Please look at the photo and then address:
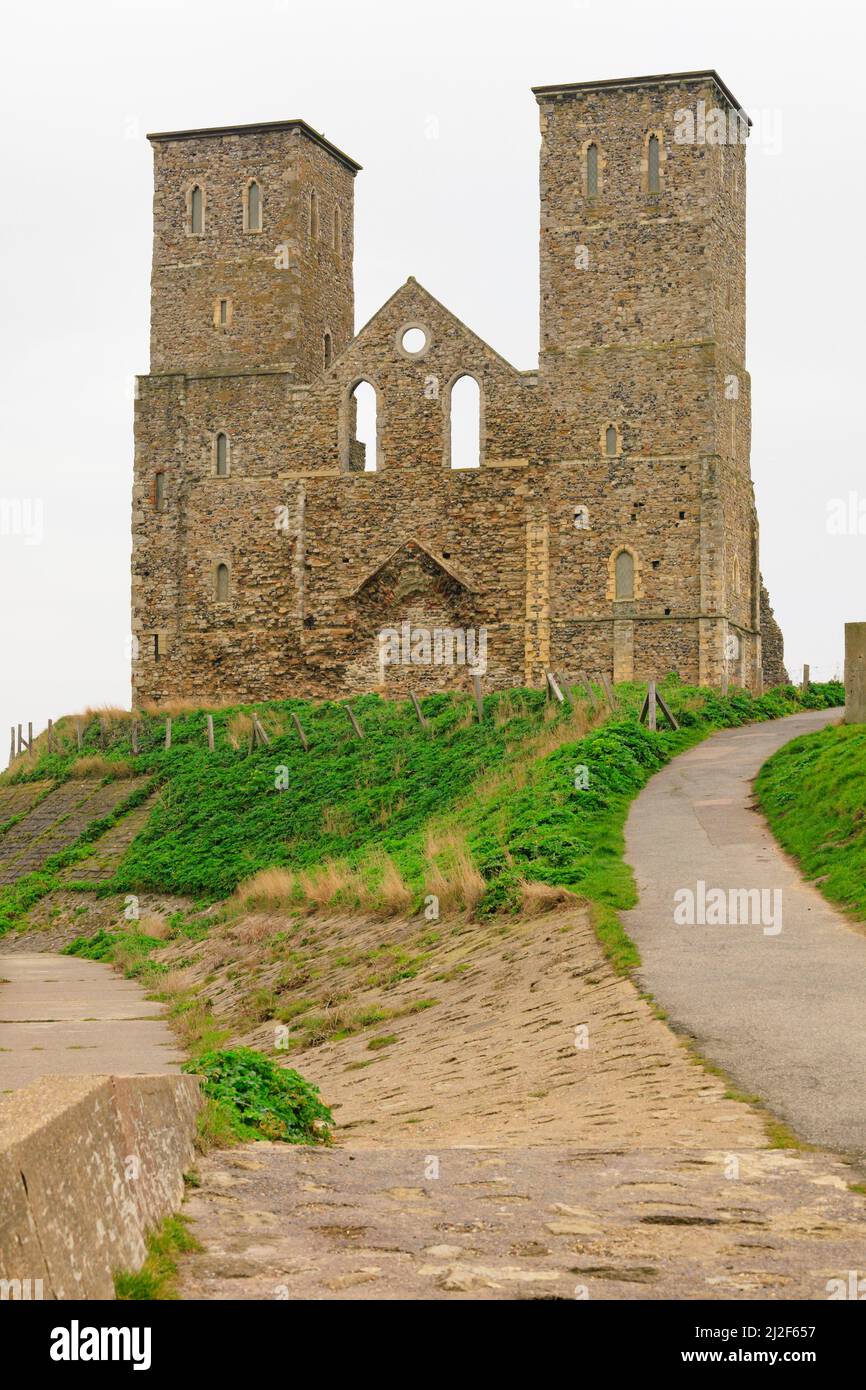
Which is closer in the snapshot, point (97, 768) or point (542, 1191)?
point (542, 1191)

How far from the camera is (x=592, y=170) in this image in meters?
46.3

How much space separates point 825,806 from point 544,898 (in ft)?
16.1

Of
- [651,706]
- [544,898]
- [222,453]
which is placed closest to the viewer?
[544,898]

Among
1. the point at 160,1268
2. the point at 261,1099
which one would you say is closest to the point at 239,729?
the point at 261,1099

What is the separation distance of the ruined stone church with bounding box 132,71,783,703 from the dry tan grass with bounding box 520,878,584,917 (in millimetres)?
24679

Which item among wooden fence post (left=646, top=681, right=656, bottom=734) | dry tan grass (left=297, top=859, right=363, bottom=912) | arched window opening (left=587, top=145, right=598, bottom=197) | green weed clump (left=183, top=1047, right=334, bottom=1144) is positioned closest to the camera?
green weed clump (left=183, top=1047, right=334, bottom=1144)

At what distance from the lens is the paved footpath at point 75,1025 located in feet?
58.0

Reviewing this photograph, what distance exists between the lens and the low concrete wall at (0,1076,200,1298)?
19.9 ft

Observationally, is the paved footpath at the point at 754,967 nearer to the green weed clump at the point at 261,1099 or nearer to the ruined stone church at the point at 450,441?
the green weed clump at the point at 261,1099

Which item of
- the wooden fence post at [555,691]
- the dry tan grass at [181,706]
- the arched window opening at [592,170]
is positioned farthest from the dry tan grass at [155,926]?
the arched window opening at [592,170]

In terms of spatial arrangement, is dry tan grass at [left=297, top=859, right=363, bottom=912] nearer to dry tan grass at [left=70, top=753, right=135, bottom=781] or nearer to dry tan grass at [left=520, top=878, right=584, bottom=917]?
dry tan grass at [left=520, top=878, right=584, bottom=917]

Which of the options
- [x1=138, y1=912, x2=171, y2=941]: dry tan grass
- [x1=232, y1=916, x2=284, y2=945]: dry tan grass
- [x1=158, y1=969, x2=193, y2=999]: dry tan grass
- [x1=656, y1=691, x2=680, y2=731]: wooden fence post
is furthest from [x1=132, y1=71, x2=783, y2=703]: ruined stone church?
[x1=158, y1=969, x2=193, y2=999]: dry tan grass

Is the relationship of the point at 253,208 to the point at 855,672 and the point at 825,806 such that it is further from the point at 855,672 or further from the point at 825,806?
the point at 825,806
